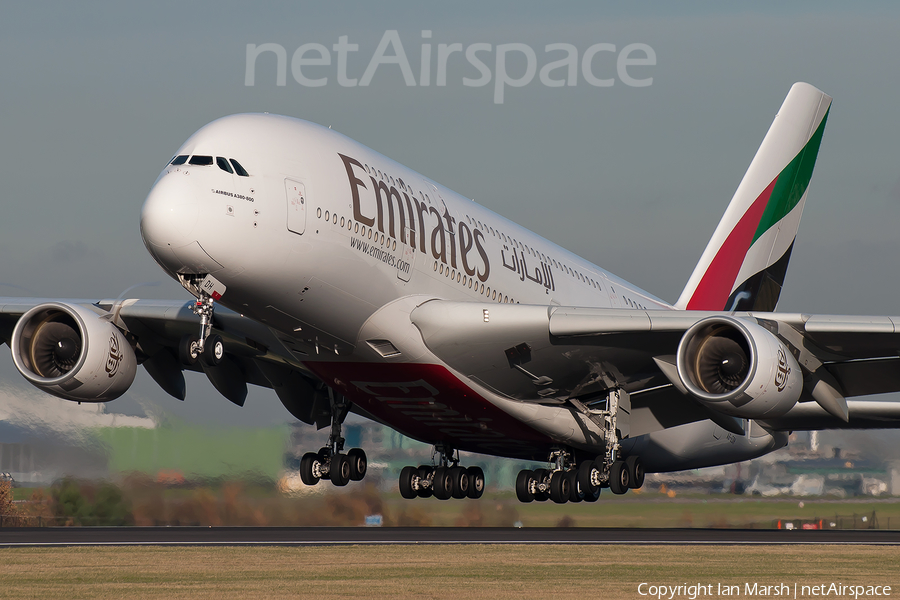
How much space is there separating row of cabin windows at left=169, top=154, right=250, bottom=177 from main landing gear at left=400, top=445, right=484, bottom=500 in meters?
11.9

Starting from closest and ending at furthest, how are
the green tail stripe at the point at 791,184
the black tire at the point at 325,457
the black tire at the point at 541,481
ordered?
the black tire at the point at 325,457 < the black tire at the point at 541,481 < the green tail stripe at the point at 791,184

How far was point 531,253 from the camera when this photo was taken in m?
24.9

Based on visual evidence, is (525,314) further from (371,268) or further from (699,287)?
(699,287)

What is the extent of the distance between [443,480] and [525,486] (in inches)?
82.3

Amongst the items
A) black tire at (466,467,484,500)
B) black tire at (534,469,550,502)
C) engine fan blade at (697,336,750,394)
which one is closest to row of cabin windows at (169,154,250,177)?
engine fan blade at (697,336,750,394)

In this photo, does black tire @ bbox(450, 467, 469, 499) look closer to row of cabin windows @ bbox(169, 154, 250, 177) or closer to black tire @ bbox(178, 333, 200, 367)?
black tire @ bbox(178, 333, 200, 367)

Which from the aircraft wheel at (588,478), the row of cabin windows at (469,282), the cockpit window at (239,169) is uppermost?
the cockpit window at (239,169)

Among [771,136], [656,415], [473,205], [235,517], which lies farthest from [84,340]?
[771,136]

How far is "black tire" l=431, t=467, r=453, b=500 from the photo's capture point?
27.2 meters

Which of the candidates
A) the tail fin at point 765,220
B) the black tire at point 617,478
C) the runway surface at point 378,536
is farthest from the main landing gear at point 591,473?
the tail fin at point 765,220

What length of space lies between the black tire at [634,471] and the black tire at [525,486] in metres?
2.76

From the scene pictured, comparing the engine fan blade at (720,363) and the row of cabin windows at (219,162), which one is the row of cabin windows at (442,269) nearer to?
the row of cabin windows at (219,162)

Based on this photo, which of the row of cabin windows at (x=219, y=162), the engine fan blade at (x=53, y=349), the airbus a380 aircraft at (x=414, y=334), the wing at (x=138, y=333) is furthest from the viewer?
the engine fan blade at (x=53, y=349)

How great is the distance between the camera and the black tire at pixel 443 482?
27.2m
